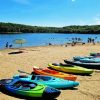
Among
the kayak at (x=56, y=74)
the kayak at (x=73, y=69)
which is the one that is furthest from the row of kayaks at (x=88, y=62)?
the kayak at (x=56, y=74)

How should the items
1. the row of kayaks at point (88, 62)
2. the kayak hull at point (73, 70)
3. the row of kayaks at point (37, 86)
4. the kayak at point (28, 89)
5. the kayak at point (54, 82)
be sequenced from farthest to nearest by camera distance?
the row of kayaks at point (88, 62)
the kayak hull at point (73, 70)
the kayak at point (54, 82)
the row of kayaks at point (37, 86)
the kayak at point (28, 89)

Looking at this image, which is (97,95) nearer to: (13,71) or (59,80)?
(59,80)

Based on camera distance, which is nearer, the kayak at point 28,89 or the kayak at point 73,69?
the kayak at point 28,89

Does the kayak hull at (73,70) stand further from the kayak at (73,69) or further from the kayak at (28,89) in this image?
the kayak at (28,89)

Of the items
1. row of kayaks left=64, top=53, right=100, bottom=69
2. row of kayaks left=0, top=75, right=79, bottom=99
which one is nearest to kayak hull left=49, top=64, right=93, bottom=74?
row of kayaks left=64, top=53, right=100, bottom=69

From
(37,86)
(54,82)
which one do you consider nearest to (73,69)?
(54,82)

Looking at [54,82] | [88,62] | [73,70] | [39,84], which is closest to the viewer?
[39,84]

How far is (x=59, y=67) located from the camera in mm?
23844

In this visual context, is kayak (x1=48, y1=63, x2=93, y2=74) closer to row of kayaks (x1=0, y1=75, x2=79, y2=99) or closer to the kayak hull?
the kayak hull

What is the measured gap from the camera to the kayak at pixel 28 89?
14.9 m

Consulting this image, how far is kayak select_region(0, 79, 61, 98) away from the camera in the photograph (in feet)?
48.9

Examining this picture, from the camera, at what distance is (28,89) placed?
51.2 feet

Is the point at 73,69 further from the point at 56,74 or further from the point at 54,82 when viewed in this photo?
the point at 54,82

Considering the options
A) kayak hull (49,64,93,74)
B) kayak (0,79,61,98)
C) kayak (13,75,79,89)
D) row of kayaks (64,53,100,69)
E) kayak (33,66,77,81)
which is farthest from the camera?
row of kayaks (64,53,100,69)
